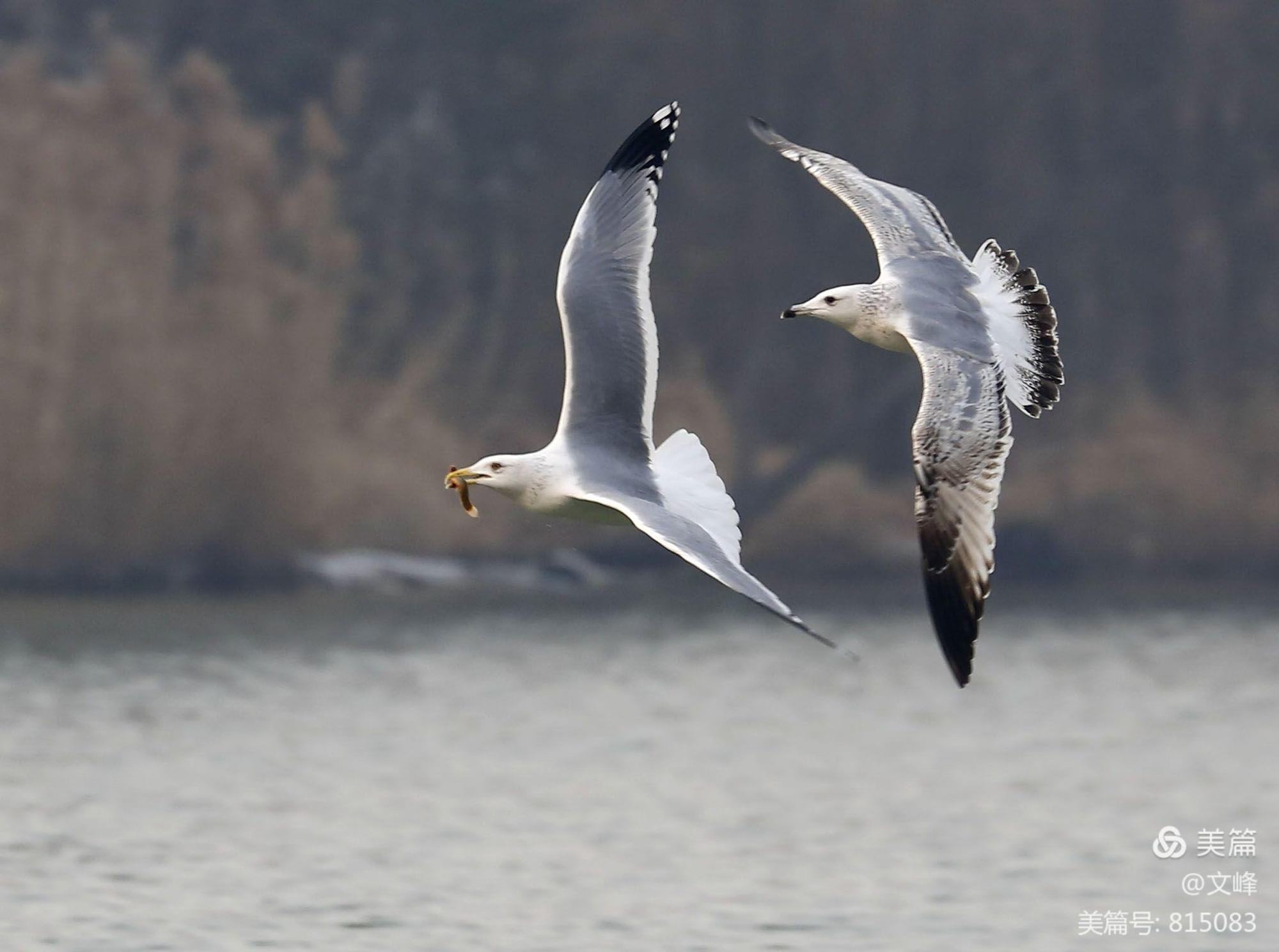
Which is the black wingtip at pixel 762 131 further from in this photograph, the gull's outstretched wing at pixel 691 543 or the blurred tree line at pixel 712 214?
the blurred tree line at pixel 712 214

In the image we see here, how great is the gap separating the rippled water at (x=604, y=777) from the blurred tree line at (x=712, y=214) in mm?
3863

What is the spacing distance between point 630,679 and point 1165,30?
15.8 metres

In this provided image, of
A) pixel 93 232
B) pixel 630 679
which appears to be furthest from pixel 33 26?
pixel 630 679

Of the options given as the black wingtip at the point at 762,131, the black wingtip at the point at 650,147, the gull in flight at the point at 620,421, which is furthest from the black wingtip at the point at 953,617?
the black wingtip at the point at 762,131

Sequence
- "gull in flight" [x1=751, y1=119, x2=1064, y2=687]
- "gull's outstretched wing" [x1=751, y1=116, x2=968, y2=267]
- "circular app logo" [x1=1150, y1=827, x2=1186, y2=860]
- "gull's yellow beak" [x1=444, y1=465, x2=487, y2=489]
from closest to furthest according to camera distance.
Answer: "gull in flight" [x1=751, y1=119, x2=1064, y2=687] < "gull's yellow beak" [x1=444, y1=465, x2=487, y2=489] < "gull's outstretched wing" [x1=751, y1=116, x2=968, y2=267] < "circular app logo" [x1=1150, y1=827, x2=1186, y2=860]

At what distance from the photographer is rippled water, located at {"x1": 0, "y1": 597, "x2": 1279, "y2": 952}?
14734 mm

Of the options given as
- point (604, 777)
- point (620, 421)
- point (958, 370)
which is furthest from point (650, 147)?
point (604, 777)

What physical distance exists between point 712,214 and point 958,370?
26352 mm

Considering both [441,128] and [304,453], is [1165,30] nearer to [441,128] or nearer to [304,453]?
[441,128]

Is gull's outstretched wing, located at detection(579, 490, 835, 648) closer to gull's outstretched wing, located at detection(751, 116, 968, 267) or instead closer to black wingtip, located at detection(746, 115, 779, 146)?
gull's outstretched wing, located at detection(751, 116, 968, 267)

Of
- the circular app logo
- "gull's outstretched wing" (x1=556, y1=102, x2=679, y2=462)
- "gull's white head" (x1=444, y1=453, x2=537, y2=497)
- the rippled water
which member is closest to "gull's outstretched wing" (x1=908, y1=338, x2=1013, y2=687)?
"gull's outstretched wing" (x1=556, y1=102, x2=679, y2=462)

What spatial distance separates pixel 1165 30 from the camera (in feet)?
120

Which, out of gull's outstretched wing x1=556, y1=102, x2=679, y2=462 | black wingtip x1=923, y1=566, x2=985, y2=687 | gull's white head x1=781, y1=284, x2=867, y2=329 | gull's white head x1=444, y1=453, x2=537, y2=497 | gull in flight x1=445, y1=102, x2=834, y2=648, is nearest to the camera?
black wingtip x1=923, y1=566, x2=985, y2=687

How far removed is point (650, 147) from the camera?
1197 centimetres
